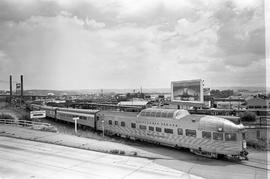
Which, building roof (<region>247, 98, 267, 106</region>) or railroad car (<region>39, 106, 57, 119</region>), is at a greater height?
building roof (<region>247, 98, 267, 106</region>)

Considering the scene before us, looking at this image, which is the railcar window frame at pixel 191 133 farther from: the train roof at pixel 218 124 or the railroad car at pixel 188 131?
the train roof at pixel 218 124

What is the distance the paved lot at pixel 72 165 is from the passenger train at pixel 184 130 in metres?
3.66

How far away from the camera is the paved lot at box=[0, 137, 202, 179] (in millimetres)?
9320

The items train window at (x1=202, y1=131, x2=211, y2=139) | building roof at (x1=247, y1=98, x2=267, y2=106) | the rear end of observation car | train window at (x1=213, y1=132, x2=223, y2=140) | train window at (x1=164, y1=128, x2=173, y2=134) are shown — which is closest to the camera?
building roof at (x1=247, y1=98, x2=267, y2=106)

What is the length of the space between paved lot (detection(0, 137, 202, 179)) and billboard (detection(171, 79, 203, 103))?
33.6ft

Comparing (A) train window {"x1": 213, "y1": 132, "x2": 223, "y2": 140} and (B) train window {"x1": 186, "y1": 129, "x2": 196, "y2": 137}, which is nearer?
(A) train window {"x1": 213, "y1": 132, "x2": 223, "y2": 140}

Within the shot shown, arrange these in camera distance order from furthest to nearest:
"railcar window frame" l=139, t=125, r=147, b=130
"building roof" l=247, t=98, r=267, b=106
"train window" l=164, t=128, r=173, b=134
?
1. "railcar window frame" l=139, t=125, r=147, b=130
2. "train window" l=164, t=128, r=173, b=134
3. "building roof" l=247, t=98, r=267, b=106

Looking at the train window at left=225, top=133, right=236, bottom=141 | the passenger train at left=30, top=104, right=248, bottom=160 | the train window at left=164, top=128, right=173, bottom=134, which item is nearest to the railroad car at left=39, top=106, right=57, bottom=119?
the passenger train at left=30, top=104, right=248, bottom=160

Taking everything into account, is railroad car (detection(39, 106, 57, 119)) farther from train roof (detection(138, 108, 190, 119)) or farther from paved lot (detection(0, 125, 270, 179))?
train roof (detection(138, 108, 190, 119))

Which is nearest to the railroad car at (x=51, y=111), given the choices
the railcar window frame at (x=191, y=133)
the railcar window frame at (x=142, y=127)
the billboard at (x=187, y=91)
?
the billboard at (x=187, y=91)

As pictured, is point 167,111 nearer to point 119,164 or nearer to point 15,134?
point 119,164

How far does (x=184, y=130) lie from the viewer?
580 inches

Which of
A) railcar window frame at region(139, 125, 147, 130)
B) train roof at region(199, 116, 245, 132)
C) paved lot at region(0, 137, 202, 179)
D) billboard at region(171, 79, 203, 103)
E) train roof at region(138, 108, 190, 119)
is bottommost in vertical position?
paved lot at region(0, 137, 202, 179)

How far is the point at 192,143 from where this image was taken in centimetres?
1413
